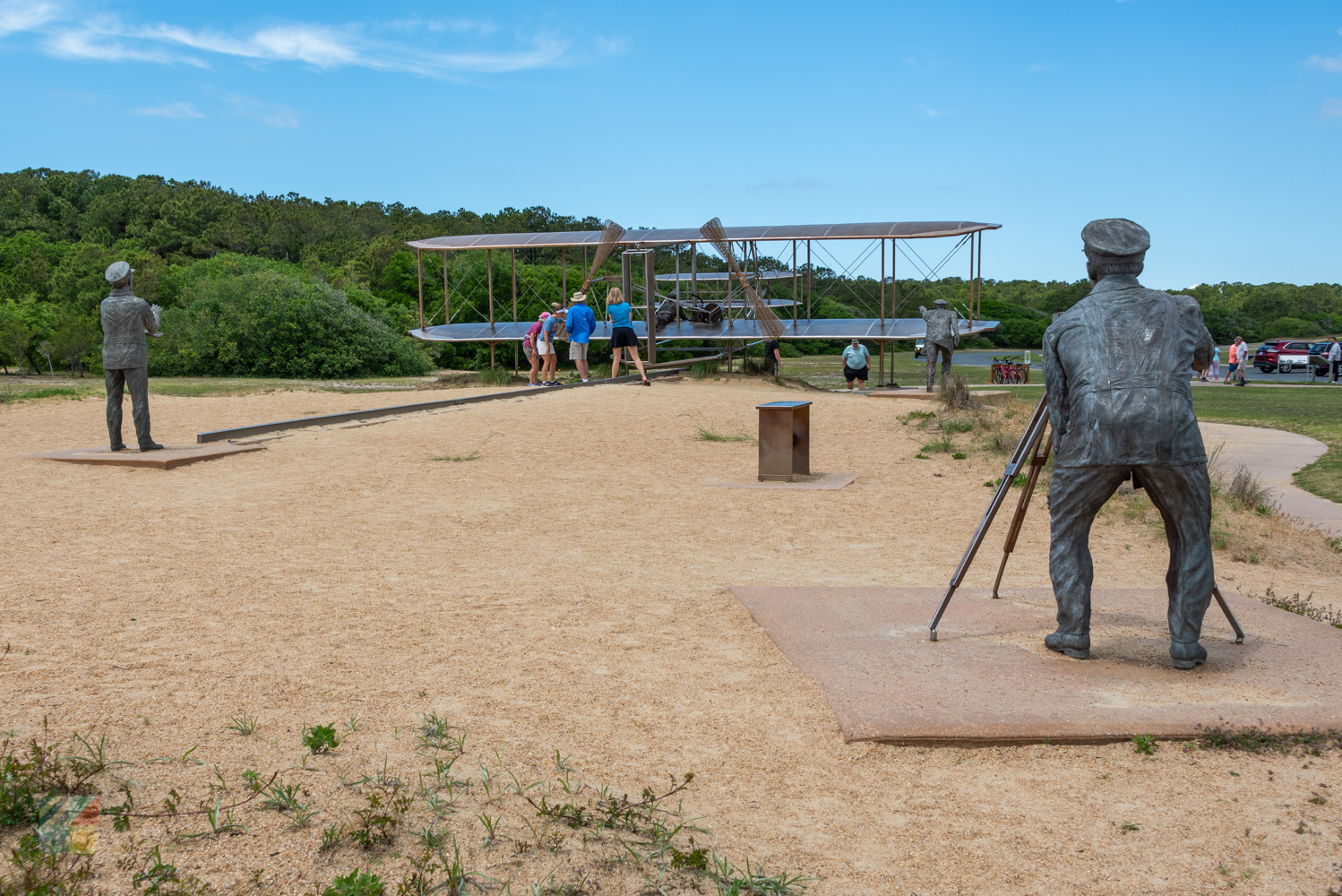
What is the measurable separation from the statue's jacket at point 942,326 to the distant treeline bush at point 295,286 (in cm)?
154

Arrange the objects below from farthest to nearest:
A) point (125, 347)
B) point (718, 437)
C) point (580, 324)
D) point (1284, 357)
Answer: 1. point (1284, 357)
2. point (580, 324)
3. point (718, 437)
4. point (125, 347)

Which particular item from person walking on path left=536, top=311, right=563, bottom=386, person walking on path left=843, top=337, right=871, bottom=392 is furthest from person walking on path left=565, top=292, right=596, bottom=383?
person walking on path left=843, top=337, right=871, bottom=392

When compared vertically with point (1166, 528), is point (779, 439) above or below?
below

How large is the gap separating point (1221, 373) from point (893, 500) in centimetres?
3161

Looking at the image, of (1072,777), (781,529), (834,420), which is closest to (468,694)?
(1072,777)

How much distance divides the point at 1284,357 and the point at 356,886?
4408 centimetres

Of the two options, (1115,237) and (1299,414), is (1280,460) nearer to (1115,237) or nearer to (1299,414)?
(1299,414)

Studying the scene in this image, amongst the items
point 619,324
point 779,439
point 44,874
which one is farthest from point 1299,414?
point 44,874

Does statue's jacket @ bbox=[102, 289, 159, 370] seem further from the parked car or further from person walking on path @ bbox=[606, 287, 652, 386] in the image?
the parked car

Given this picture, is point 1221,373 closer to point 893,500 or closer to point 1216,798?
point 893,500

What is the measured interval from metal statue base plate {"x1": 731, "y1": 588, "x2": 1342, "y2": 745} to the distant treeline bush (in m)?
14.6

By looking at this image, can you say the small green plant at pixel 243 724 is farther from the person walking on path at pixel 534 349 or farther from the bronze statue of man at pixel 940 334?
the bronze statue of man at pixel 940 334

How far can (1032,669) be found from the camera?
4.26 m

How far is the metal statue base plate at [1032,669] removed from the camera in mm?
3664
